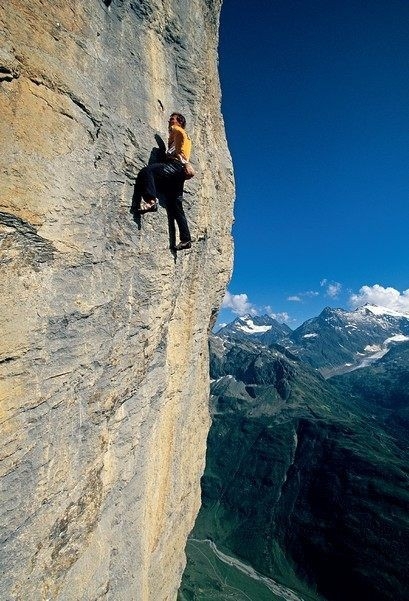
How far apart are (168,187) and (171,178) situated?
436 mm

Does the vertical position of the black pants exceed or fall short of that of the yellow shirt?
it falls short

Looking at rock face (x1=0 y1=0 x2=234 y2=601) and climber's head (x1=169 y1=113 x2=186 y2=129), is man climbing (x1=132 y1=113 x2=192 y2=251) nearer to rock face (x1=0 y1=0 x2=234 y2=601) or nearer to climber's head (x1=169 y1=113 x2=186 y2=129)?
climber's head (x1=169 y1=113 x2=186 y2=129)

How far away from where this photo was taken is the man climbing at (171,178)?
416 inches

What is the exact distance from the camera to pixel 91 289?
925 centimetres

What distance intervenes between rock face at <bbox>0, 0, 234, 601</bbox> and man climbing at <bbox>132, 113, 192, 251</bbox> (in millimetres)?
329

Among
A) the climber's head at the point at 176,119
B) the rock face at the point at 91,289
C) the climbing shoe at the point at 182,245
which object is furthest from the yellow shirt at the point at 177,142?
the climbing shoe at the point at 182,245

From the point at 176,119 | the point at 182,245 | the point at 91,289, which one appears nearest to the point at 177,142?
the point at 176,119

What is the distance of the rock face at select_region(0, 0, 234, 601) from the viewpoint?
7512 mm

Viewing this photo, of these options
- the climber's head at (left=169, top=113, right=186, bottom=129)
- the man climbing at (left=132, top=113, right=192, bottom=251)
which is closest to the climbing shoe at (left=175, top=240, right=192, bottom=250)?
the man climbing at (left=132, top=113, right=192, bottom=251)

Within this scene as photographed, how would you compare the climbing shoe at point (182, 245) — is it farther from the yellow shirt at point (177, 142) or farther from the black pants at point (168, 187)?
the yellow shirt at point (177, 142)

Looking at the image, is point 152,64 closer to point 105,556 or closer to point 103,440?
point 103,440

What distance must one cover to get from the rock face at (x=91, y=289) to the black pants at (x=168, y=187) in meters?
0.30

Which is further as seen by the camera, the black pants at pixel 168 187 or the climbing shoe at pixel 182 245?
the climbing shoe at pixel 182 245

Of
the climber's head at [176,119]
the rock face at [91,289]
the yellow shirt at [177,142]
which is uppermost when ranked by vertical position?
the climber's head at [176,119]
